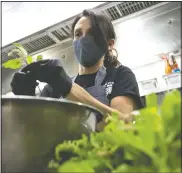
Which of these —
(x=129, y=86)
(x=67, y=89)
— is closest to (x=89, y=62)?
(x=129, y=86)

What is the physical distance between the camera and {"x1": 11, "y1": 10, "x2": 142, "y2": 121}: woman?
650 mm

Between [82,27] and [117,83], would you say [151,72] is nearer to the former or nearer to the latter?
[82,27]

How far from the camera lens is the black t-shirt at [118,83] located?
1047mm

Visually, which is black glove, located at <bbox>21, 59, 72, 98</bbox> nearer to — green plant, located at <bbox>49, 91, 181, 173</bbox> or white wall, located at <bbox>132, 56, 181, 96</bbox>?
green plant, located at <bbox>49, 91, 181, 173</bbox>

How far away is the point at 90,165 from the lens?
1.15ft

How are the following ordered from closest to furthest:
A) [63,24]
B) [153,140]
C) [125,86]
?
[153,140] < [125,86] < [63,24]

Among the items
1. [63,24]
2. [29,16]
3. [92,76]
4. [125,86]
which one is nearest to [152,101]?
[125,86]

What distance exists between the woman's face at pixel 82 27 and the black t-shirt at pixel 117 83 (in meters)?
0.19

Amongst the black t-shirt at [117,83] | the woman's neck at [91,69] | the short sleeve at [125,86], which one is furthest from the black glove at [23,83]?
the woman's neck at [91,69]

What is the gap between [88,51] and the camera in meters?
1.31

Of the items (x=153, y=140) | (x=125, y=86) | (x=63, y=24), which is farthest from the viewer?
(x=63, y=24)

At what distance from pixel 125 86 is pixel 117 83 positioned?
0.18 feet

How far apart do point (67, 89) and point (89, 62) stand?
648mm

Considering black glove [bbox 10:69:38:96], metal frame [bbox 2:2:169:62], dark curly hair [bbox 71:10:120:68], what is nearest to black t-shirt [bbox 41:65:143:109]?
dark curly hair [bbox 71:10:120:68]
